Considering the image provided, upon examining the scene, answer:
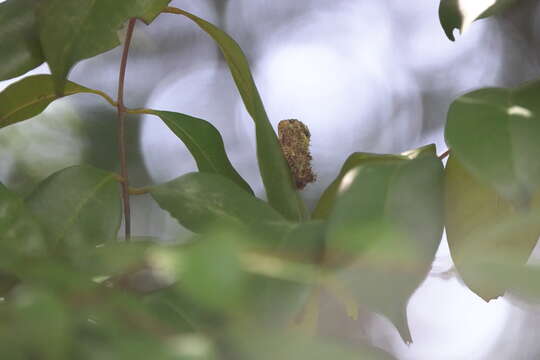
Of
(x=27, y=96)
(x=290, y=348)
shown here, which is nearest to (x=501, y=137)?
(x=290, y=348)

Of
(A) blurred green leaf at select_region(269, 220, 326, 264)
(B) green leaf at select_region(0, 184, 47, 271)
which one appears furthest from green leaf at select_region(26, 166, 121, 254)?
(A) blurred green leaf at select_region(269, 220, 326, 264)

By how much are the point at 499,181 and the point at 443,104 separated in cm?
208

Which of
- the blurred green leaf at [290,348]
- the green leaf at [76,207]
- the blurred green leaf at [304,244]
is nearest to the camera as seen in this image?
the blurred green leaf at [290,348]

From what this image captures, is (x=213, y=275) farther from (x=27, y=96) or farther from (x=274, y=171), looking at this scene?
(x=27, y=96)

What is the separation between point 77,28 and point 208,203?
11cm

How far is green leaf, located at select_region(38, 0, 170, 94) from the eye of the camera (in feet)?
1.13

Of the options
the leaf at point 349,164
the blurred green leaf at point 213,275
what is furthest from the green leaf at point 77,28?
the blurred green leaf at point 213,275

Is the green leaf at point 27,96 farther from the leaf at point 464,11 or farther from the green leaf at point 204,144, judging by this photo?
the leaf at point 464,11

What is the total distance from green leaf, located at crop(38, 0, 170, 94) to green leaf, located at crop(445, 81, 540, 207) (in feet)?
0.55

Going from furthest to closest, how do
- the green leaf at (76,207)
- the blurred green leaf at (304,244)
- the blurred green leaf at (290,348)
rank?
the green leaf at (76,207) < the blurred green leaf at (304,244) < the blurred green leaf at (290,348)

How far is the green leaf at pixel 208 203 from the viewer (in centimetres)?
31

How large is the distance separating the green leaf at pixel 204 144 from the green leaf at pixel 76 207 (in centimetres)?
6

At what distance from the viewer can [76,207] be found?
1.14ft

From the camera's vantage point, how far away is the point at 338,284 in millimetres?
174
